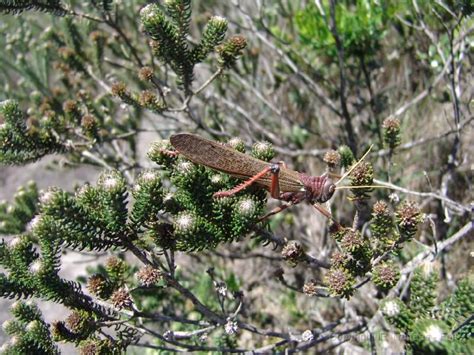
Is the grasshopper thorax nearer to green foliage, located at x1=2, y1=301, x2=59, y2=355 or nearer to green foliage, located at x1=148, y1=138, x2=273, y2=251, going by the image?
green foliage, located at x1=148, y1=138, x2=273, y2=251

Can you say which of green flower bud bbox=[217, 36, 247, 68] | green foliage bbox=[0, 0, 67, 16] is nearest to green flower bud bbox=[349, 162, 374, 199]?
green flower bud bbox=[217, 36, 247, 68]

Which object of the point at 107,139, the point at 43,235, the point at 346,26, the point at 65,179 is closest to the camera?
→ the point at 43,235

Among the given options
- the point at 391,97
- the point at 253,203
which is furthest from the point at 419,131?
the point at 253,203

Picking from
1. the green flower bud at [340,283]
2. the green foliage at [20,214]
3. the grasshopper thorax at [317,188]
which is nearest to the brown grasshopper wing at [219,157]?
the grasshopper thorax at [317,188]

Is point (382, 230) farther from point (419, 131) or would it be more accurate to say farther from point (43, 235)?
point (419, 131)

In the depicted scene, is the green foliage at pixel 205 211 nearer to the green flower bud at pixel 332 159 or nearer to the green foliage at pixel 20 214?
the green flower bud at pixel 332 159
